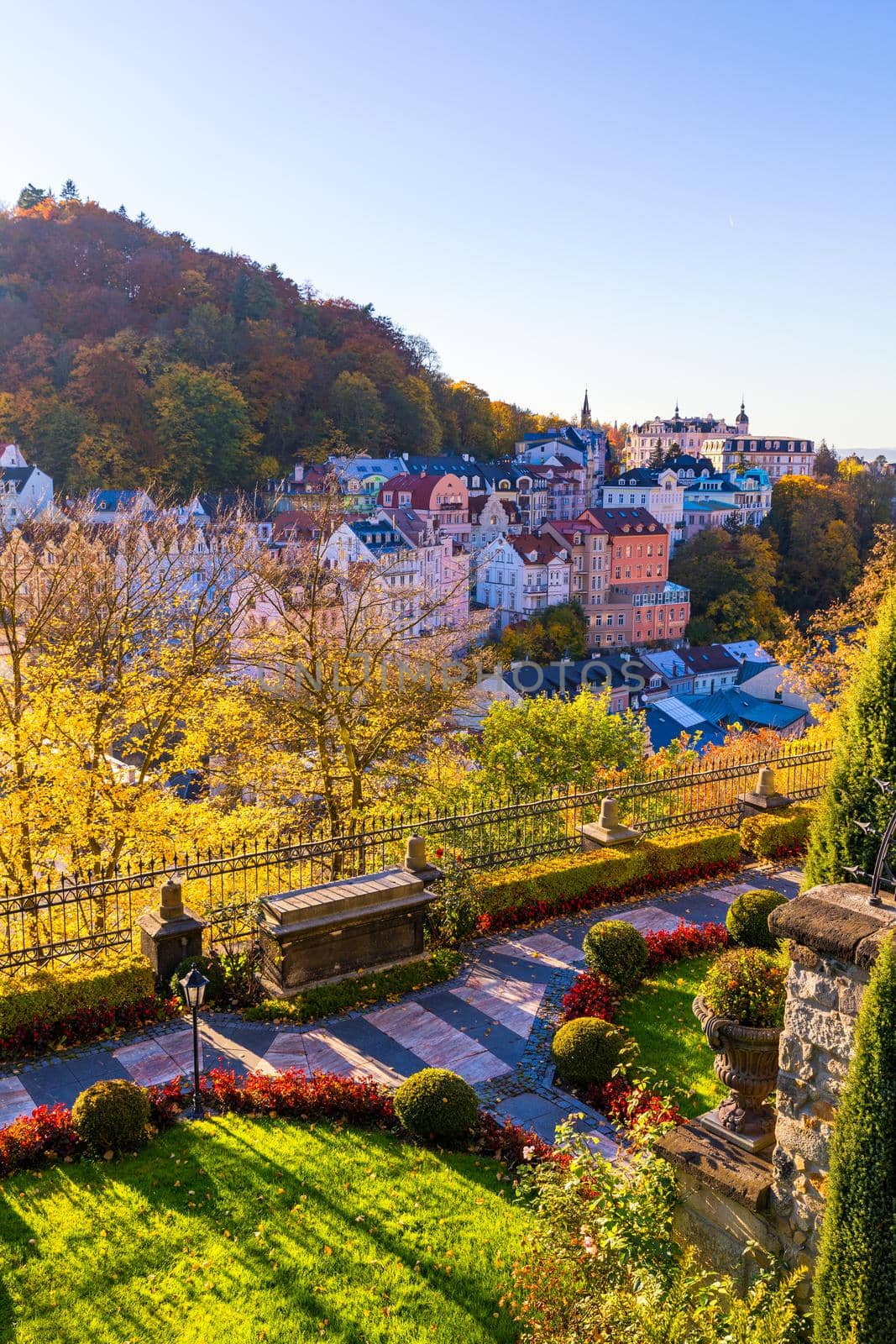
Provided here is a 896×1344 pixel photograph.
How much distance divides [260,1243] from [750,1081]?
3448mm

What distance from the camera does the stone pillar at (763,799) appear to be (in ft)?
52.2

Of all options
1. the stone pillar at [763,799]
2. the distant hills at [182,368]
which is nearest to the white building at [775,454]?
the distant hills at [182,368]

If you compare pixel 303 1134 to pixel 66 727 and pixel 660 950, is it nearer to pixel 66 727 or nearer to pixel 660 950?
pixel 660 950

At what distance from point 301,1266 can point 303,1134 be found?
1.60 meters

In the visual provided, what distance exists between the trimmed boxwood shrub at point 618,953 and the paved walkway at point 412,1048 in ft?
1.98

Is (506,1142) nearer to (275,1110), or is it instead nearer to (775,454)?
(275,1110)

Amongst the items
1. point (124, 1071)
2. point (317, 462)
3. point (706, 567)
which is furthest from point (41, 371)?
point (124, 1071)

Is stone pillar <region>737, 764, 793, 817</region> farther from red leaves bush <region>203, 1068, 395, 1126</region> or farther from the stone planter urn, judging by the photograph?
the stone planter urn

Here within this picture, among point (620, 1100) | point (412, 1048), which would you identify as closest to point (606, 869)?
point (412, 1048)

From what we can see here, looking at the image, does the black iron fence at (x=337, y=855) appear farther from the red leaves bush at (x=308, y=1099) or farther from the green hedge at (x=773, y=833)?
the red leaves bush at (x=308, y=1099)

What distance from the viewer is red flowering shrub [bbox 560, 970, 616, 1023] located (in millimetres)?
10000

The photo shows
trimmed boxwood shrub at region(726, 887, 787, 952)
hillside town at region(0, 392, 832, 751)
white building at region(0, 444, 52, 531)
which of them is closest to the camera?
trimmed boxwood shrub at region(726, 887, 787, 952)

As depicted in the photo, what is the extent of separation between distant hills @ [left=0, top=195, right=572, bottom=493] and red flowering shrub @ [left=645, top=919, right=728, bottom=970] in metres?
61.6

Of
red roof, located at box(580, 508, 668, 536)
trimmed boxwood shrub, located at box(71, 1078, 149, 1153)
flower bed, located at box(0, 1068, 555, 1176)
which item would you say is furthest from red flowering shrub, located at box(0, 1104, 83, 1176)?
red roof, located at box(580, 508, 668, 536)
